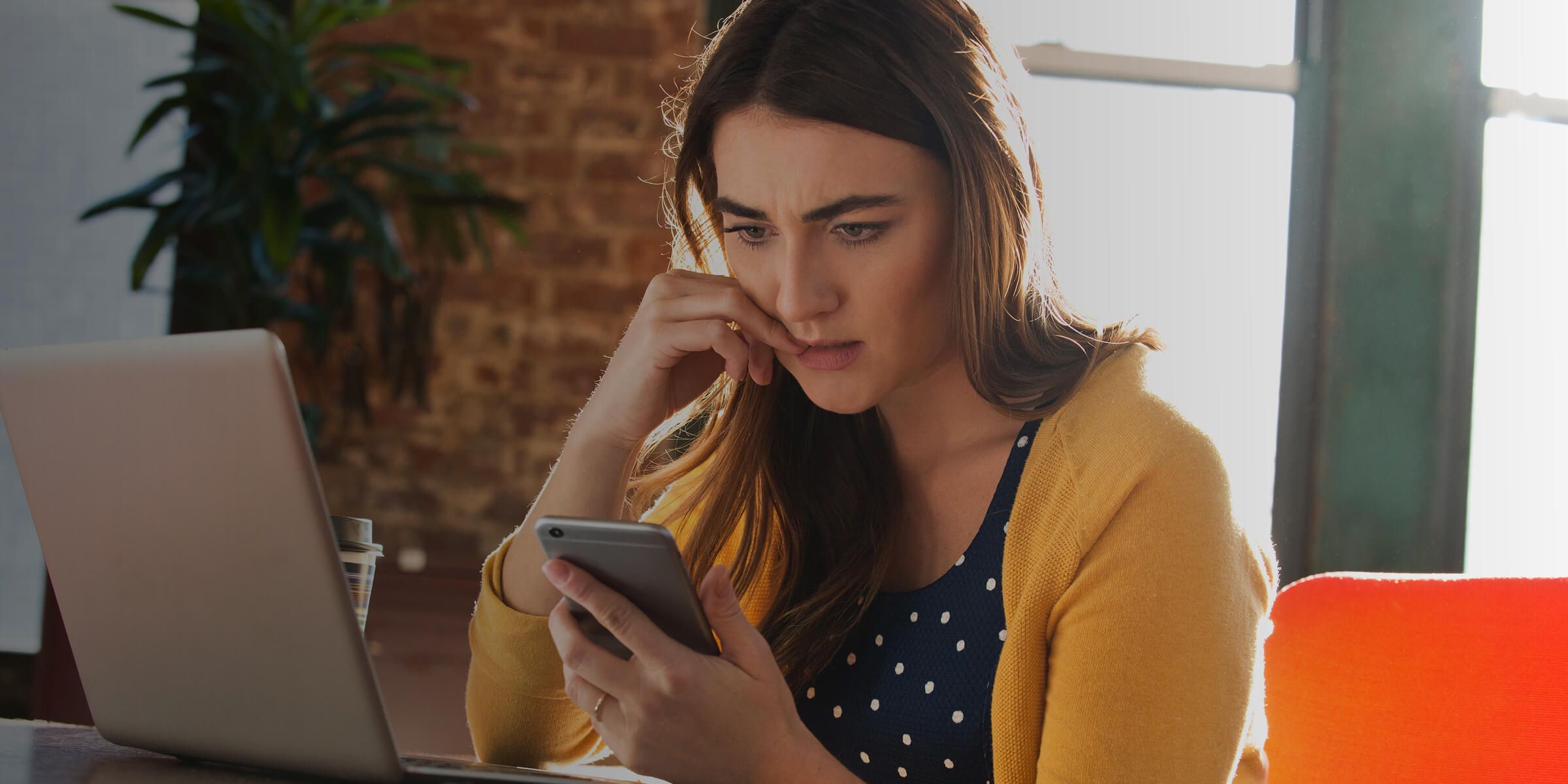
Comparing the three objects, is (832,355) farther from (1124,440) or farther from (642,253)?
(642,253)

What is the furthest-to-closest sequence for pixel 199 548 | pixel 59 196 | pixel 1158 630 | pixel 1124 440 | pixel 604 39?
pixel 604 39 < pixel 59 196 < pixel 1124 440 < pixel 1158 630 < pixel 199 548

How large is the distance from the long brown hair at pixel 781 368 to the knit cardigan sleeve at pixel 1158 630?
171mm

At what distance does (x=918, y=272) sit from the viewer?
1162mm

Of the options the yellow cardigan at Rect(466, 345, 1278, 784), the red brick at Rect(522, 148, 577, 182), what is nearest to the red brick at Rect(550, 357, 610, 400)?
the red brick at Rect(522, 148, 577, 182)

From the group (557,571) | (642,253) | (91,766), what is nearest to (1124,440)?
(557,571)

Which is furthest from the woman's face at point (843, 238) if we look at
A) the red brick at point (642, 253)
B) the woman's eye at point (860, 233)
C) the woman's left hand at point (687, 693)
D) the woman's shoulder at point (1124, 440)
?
the red brick at point (642, 253)

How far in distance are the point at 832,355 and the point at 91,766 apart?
27.3 inches

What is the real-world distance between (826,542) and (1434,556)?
62.9 inches

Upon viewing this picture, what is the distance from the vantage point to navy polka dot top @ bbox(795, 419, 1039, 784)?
1.13 meters

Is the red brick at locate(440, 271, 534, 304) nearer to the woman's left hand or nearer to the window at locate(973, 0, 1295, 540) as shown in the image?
the window at locate(973, 0, 1295, 540)

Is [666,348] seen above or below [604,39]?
below

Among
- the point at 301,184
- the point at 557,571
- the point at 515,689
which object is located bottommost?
the point at 515,689

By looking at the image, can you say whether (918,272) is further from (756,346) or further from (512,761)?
(512,761)

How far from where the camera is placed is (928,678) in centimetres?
116
